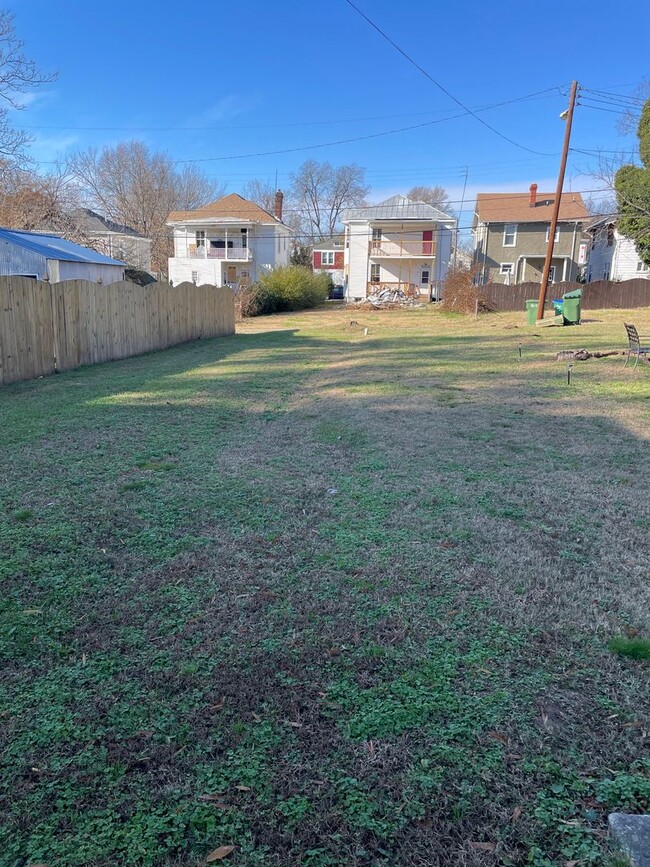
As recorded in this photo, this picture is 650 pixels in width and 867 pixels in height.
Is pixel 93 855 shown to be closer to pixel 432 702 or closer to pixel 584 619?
pixel 432 702

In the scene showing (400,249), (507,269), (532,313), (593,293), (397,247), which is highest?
(397,247)

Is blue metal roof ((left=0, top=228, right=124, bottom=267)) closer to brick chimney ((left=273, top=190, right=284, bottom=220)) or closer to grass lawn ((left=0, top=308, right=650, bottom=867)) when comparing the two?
grass lawn ((left=0, top=308, right=650, bottom=867))

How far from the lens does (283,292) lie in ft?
127

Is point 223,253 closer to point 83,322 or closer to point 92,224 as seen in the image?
point 92,224

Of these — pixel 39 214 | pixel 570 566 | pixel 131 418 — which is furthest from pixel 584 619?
pixel 39 214

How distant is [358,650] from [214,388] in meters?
8.15

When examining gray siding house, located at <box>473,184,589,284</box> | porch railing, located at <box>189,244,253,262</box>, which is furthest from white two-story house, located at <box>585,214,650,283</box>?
porch railing, located at <box>189,244,253,262</box>

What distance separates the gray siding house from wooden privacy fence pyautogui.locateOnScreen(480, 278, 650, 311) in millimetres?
9577

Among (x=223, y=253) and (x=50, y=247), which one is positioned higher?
(x=223, y=253)

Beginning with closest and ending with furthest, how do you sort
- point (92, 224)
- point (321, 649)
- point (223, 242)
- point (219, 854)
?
point (219, 854) < point (321, 649) < point (92, 224) < point (223, 242)

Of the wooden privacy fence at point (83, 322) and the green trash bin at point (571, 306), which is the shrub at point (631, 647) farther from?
the green trash bin at point (571, 306)

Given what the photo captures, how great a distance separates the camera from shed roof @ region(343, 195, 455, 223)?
45500 millimetres

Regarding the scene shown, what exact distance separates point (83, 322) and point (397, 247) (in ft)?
119

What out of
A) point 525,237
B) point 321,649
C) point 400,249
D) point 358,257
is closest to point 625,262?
point 525,237
